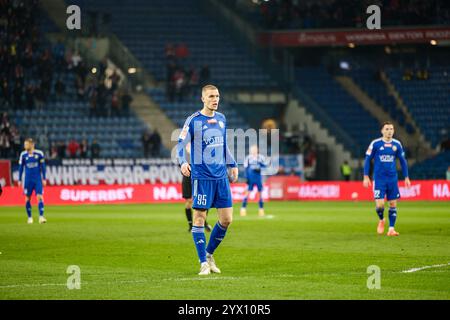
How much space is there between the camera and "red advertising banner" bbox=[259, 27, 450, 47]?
52344 mm

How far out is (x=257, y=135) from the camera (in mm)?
51062

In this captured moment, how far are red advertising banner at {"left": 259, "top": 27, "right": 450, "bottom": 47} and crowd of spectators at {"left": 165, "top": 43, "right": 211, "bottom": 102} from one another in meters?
4.98

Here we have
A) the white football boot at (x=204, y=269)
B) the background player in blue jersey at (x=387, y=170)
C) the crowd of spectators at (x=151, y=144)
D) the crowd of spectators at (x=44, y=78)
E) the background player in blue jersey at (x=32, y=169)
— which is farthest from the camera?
the crowd of spectators at (x=151, y=144)

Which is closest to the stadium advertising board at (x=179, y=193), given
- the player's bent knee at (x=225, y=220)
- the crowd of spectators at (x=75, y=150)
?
the crowd of spectators at (x=75, y=150)

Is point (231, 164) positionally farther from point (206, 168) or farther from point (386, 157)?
point (386, 157)

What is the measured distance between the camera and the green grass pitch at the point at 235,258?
12.5m

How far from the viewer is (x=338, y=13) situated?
2147 inches

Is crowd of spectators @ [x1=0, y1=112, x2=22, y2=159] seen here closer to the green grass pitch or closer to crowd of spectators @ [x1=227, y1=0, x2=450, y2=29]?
the green grass pitch

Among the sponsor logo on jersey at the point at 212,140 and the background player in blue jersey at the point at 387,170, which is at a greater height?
the sponsor logo on jersey at the point at 212,140

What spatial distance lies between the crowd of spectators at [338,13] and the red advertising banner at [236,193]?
1215cm

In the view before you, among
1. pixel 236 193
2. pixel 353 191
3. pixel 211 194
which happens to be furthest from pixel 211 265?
pixel 353 191

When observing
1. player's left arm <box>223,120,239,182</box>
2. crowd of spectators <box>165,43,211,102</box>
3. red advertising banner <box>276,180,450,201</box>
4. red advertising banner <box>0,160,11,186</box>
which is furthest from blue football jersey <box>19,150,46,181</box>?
crowd of spectators <box>165,43,211,102</box>

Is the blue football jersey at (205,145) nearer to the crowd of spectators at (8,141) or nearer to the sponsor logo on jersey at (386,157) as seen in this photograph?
the sponsor logo on jersey at (386,157)

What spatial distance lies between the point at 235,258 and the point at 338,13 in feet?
129
